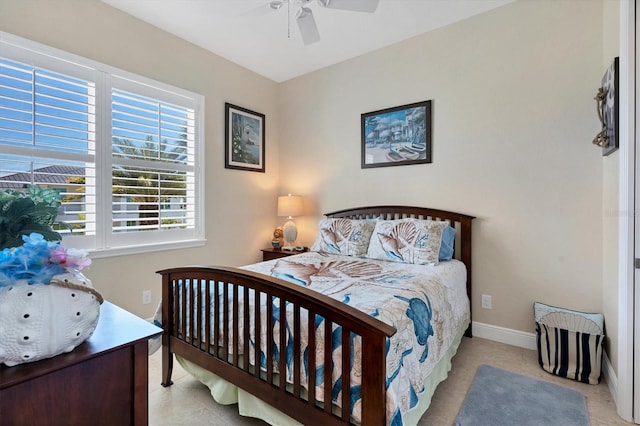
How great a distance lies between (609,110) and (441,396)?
2076mm

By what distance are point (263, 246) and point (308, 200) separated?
0.86m

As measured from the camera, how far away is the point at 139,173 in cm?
288

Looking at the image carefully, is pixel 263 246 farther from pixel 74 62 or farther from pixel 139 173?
pixel 74 62

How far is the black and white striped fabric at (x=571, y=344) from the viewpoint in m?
2.04

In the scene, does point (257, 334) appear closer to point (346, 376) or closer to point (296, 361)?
point (296, 361)

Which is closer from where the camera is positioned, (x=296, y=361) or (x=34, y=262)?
(x=34, y=262)

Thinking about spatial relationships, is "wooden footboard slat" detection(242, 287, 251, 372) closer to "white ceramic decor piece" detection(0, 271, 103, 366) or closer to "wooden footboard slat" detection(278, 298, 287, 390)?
"wooden footboard slat" detection(278, 298, 287, 390)

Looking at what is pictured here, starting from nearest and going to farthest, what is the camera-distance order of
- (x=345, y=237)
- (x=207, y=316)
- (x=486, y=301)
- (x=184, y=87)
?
(x=207, y=316)
(x=486, y=301)
(x=345, y=237)
(x=184, y=87)

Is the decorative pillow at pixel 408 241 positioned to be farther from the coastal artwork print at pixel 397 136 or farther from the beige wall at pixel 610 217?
the beige wall at pixel 610 217

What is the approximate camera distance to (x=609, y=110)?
1937mm

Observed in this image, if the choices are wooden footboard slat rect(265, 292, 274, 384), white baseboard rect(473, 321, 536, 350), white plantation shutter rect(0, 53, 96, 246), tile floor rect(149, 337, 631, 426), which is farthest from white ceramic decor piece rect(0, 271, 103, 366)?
white baseboard rect(473, 321, 536, 350)

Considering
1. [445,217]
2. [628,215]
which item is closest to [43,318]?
[628,215]

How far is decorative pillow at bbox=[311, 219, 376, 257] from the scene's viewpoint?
9.44 ft

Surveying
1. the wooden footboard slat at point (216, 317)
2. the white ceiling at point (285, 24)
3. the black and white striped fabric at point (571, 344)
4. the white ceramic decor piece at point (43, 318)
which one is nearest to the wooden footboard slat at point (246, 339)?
the wooden footboard slat at point (216, 317)
